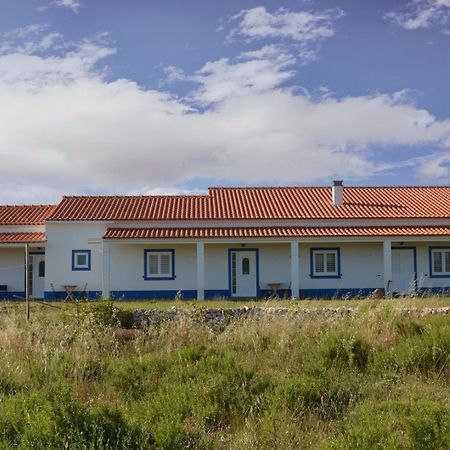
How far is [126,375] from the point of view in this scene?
27.0ft

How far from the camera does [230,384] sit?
7754mm

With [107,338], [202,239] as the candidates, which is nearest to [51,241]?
[202,239]

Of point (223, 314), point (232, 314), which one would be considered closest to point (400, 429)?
point (223, 314)

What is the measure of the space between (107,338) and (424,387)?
534cm

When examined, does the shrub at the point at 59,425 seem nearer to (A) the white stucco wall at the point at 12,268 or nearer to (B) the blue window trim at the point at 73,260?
(B) the blue window trim at the point at 73,260

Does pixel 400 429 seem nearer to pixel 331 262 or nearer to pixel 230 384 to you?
pixel 230 384

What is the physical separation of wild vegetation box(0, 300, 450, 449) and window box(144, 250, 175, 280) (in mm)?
13908

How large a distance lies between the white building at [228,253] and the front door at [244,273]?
0.04m

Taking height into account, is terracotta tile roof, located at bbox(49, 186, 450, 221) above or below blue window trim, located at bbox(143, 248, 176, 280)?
above

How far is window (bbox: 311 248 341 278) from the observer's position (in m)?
26.3

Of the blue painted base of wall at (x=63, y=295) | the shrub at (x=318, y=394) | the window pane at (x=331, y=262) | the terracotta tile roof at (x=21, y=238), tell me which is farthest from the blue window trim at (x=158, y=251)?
the shrub at (x=318, y=394)

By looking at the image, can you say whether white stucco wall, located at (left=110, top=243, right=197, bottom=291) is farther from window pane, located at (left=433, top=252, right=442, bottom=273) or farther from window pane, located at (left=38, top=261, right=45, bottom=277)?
window pane, located at (left=433, top=252, right=442, bottom=273)

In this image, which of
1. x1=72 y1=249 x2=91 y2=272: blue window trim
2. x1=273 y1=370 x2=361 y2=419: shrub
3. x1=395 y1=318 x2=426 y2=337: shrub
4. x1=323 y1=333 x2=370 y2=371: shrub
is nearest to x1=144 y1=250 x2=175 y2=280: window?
x1=72 y1=249 x2=91 y2=272: blue window trim

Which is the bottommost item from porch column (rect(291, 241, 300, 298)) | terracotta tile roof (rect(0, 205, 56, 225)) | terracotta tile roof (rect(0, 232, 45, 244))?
porch column (rect(291, 241, 300, 298))
